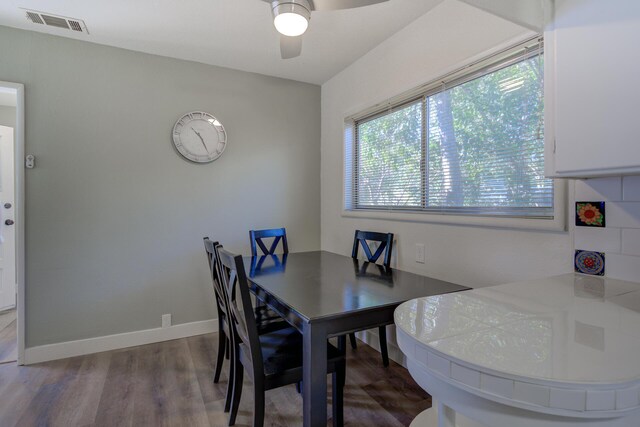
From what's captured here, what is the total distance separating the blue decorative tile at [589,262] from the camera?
1.30 metres

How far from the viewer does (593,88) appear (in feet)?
3.37

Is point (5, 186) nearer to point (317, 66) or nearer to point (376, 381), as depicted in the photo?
point (317, 66)

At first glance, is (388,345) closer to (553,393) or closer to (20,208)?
(553,393)

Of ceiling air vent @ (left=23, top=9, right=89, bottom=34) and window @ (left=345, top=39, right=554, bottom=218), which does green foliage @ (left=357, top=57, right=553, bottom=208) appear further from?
ceiling air vent @ (left=23, top=9, right=89, bottom=34)

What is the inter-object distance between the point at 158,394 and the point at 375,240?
1.80 m

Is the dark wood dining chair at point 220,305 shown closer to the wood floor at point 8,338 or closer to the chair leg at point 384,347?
the chair leg at point 384,347

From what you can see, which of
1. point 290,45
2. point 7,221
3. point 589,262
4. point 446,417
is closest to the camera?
point 446,417

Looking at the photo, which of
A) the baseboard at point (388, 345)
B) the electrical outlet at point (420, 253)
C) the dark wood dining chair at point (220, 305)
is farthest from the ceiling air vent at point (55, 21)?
the baseboard at point (388, 345)

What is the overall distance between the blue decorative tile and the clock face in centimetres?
274

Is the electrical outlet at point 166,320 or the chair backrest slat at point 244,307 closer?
the chair backrest slat at point 244,307

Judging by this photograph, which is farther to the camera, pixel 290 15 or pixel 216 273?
pixel 216 273

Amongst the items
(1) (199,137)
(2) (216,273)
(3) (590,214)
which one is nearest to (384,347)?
(2) (216,273)

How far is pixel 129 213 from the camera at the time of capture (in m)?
2.70

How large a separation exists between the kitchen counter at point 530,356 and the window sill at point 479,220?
0.50 metres
